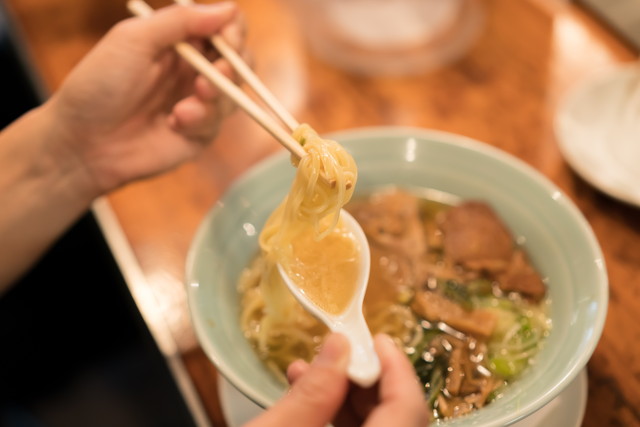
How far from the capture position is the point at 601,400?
46.0 inches

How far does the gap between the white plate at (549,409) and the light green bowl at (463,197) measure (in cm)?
8

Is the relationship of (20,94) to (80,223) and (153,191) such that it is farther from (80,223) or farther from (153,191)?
(153,191)

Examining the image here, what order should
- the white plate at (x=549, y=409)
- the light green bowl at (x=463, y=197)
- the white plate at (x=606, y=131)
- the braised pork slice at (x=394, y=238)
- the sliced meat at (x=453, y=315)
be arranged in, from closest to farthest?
the light green bowl at (x=463, y=197), the white plate at (x=549, y=409), the sliced meat at (x=453, y=315), the braised pork slice at (x=394, y=238), the white plate at (x=606, y=131)

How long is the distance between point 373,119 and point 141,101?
70 centimetres

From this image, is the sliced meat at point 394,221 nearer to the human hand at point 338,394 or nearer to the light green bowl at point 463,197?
the light green bowl at point 463,197

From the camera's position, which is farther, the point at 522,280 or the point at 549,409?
the point at 522,280

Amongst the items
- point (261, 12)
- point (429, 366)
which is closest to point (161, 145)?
point (429, 366)

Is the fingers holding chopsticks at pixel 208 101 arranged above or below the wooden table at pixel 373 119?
above

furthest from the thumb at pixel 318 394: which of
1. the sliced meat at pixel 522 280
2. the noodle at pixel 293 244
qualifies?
the sliced meat at pixel 522 280

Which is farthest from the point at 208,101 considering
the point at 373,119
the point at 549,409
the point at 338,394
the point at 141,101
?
the point at 549,409

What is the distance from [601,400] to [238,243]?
2.58 feet

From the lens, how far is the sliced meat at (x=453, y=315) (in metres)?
1.20

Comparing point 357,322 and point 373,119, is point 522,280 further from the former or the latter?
point 373,119

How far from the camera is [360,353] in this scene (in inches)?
34.3
